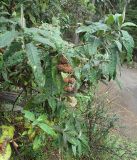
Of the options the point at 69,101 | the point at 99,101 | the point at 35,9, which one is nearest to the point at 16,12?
the point at 35,9

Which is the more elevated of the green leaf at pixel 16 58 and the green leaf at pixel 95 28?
the green leaf at pixel 95 28

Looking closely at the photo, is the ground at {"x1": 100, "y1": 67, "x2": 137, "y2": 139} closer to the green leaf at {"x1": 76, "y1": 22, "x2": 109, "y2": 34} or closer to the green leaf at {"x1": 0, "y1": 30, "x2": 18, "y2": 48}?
the green leaf at {"x1": 76, "y1": 22, "x2": 109, "y2": 34}

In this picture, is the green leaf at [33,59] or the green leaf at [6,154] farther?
the green leaf at [6,154]

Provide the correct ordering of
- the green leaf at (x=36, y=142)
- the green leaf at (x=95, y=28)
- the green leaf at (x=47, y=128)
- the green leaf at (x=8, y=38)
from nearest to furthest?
the green leaf at (x=8, y=38) → the green leaf at (x=95, y=28) → the green leaf at (x=47, y=128) → the green leaf at (x=36, y=142)

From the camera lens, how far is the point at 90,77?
110 inches

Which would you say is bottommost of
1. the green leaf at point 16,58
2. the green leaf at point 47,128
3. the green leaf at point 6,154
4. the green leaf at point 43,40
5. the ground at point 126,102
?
the ground at point 126,102

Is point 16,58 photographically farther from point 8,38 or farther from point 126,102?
point 126,102

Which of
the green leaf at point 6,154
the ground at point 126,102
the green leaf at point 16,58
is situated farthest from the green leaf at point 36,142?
the ground at point 126,102

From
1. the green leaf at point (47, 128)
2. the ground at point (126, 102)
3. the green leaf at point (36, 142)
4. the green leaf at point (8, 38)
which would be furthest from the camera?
the ground at point (126, 102)

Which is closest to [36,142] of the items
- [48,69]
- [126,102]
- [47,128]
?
[47,128]

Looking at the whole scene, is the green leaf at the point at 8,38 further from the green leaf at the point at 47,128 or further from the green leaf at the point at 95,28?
the green leaf at the point at 47,128

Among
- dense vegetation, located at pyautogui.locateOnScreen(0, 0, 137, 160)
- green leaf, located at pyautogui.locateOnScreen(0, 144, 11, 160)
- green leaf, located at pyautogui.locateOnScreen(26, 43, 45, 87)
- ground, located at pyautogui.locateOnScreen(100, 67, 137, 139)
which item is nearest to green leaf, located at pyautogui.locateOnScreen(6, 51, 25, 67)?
dense vegetation, located at pyautogui.locateOnScreen(0, 0, 137, 160)

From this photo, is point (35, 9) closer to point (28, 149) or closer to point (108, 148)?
point (28, 149)

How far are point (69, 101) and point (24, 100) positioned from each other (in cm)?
50
